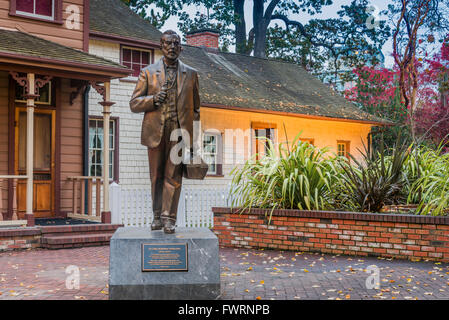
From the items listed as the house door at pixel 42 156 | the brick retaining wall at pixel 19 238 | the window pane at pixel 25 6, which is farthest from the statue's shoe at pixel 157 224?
the window pane at pixel 25 6

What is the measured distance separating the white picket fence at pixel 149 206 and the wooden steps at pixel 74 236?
1050 mm

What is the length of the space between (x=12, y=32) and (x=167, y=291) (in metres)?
9.05

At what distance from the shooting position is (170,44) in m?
6.75

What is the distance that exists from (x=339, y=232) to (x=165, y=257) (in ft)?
14.6

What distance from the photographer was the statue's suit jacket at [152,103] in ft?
22.2

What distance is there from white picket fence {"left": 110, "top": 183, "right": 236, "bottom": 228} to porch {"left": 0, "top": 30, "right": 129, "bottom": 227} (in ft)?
1.53

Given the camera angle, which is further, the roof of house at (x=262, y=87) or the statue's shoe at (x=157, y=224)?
the roof of house at (x=262, y=87)

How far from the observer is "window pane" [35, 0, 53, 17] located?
13.7 m

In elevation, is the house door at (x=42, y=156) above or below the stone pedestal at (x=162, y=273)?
above

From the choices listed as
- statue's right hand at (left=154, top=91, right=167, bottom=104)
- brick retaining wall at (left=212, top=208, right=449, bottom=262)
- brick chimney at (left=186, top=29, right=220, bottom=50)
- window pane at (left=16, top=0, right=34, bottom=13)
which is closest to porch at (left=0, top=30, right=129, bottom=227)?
window pane at (left=16, top=0, right=34, bottom=13)

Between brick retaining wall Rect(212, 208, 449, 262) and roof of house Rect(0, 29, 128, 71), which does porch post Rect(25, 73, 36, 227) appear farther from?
brick retaining wall Rect(212, 208, 449, 262)

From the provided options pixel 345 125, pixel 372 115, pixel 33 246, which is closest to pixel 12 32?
pixel 33 246

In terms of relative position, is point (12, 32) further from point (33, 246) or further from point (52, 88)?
point (33, 246)

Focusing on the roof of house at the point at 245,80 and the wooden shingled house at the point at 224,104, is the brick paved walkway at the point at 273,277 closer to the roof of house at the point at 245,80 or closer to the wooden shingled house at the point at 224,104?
the wooden shingled house at the point at 224,104
